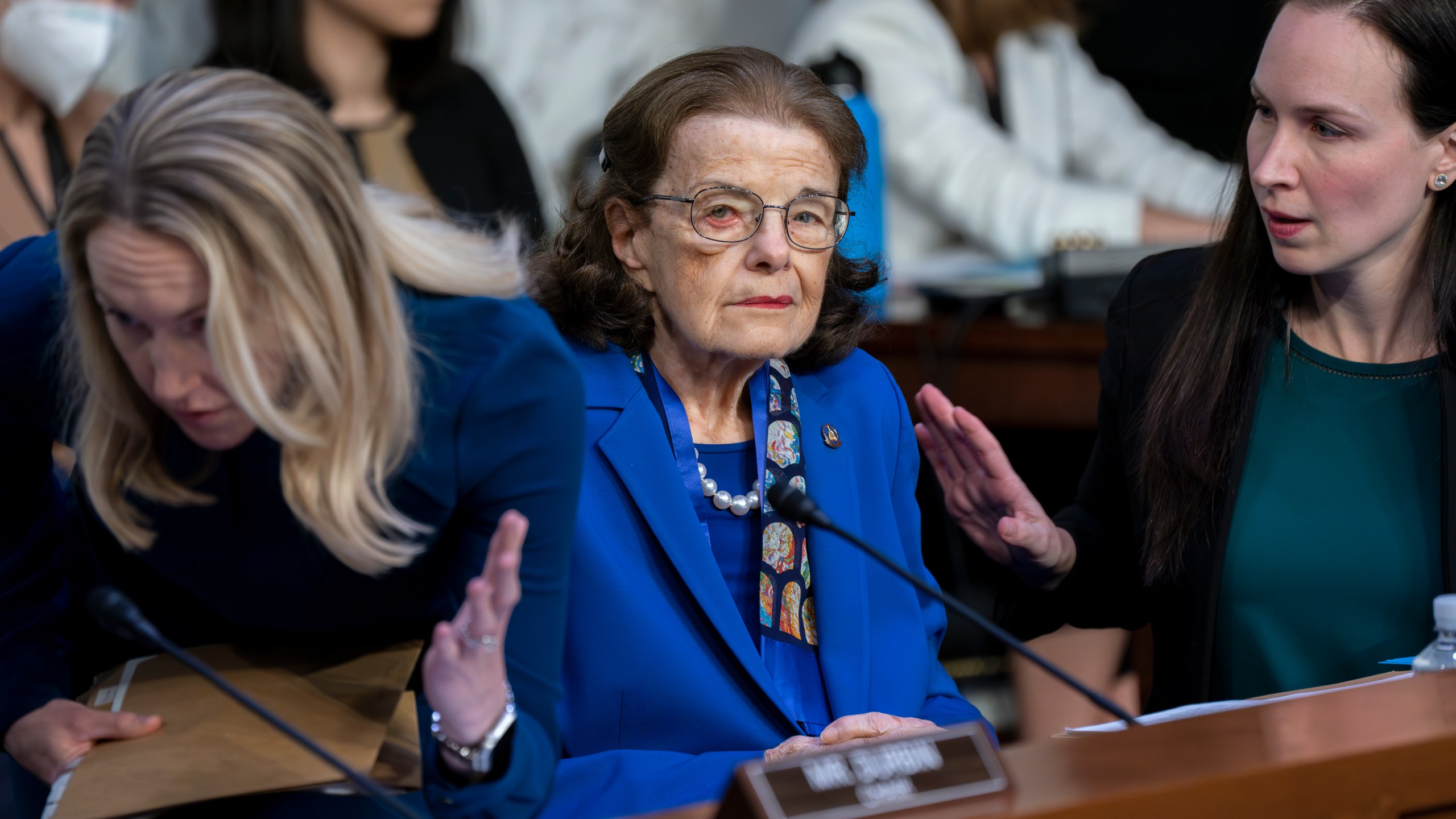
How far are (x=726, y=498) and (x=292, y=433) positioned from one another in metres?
0.55

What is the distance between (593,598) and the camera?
1396 mm

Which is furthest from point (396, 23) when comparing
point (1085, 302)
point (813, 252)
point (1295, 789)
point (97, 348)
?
point (1295, 789)

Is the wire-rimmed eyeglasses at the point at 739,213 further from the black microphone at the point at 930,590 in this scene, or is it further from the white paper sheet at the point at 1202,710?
the white paper sheet at the point at 1202,710

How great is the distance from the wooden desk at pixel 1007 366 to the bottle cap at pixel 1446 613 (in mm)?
1309

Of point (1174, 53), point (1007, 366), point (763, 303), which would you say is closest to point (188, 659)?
point (763, 303)

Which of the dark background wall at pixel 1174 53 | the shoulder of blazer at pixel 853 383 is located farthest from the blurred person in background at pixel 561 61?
the shoulder of blazer at pixel 853 383

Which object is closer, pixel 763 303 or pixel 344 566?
pixel 344 566

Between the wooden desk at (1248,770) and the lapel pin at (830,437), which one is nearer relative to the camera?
the wooden desk at (1248,770)

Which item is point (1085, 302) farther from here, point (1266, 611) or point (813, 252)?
point (813, 252)

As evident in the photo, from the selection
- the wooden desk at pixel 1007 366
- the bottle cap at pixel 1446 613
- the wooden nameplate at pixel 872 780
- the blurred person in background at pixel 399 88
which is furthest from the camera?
the blurred person in background at pixel 399 88

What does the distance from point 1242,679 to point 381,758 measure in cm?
100

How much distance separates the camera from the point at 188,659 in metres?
0.99

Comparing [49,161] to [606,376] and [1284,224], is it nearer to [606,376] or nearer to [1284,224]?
[606,376]

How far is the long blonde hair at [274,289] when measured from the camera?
40.8 inches
